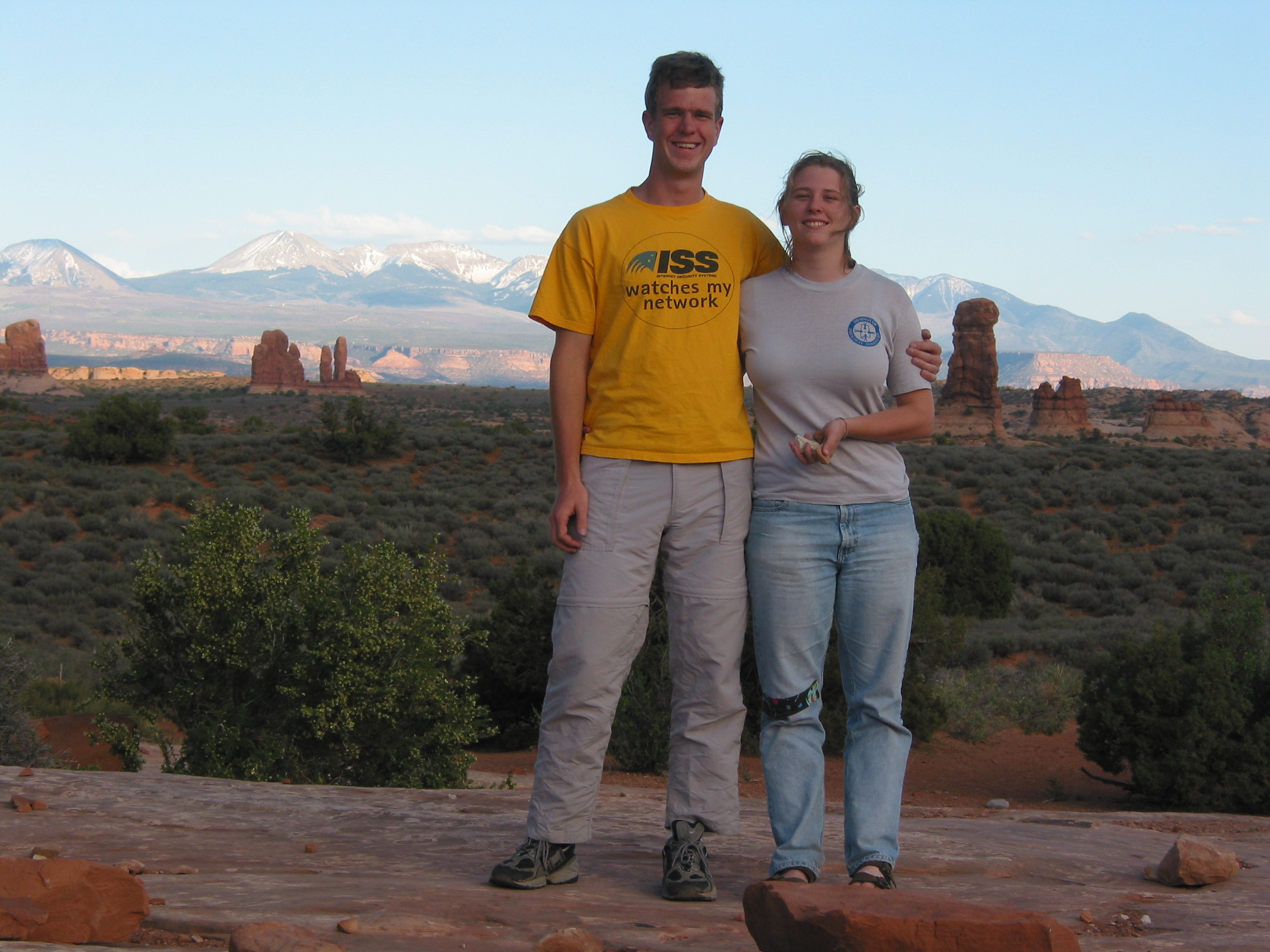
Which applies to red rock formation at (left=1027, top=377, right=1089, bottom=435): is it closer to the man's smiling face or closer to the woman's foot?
the man's smiling face

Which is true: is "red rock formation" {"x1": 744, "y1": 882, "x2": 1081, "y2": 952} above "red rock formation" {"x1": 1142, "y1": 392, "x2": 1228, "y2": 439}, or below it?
below

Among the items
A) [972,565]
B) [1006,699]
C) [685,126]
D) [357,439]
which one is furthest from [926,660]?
[357,439]

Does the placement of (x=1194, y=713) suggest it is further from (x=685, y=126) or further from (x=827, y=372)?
(x=685, y=126)

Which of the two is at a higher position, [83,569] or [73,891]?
[73,891]

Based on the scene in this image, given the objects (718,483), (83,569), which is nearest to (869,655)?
(718,483)

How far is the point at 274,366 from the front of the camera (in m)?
71.6

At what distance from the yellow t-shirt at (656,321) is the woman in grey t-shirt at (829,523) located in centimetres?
11

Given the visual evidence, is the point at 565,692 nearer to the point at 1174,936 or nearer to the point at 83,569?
the point at 1174,936

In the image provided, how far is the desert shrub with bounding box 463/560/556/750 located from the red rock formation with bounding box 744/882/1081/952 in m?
6.26

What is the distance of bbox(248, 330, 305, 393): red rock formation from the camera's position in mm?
70938

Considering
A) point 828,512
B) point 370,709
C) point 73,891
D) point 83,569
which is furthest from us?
point 83,569

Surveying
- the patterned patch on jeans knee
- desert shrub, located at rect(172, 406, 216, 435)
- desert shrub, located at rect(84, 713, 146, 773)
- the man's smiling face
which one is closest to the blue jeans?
the patterned patch on jeans knee

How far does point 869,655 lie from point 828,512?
0.43m

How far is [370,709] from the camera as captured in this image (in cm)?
553
